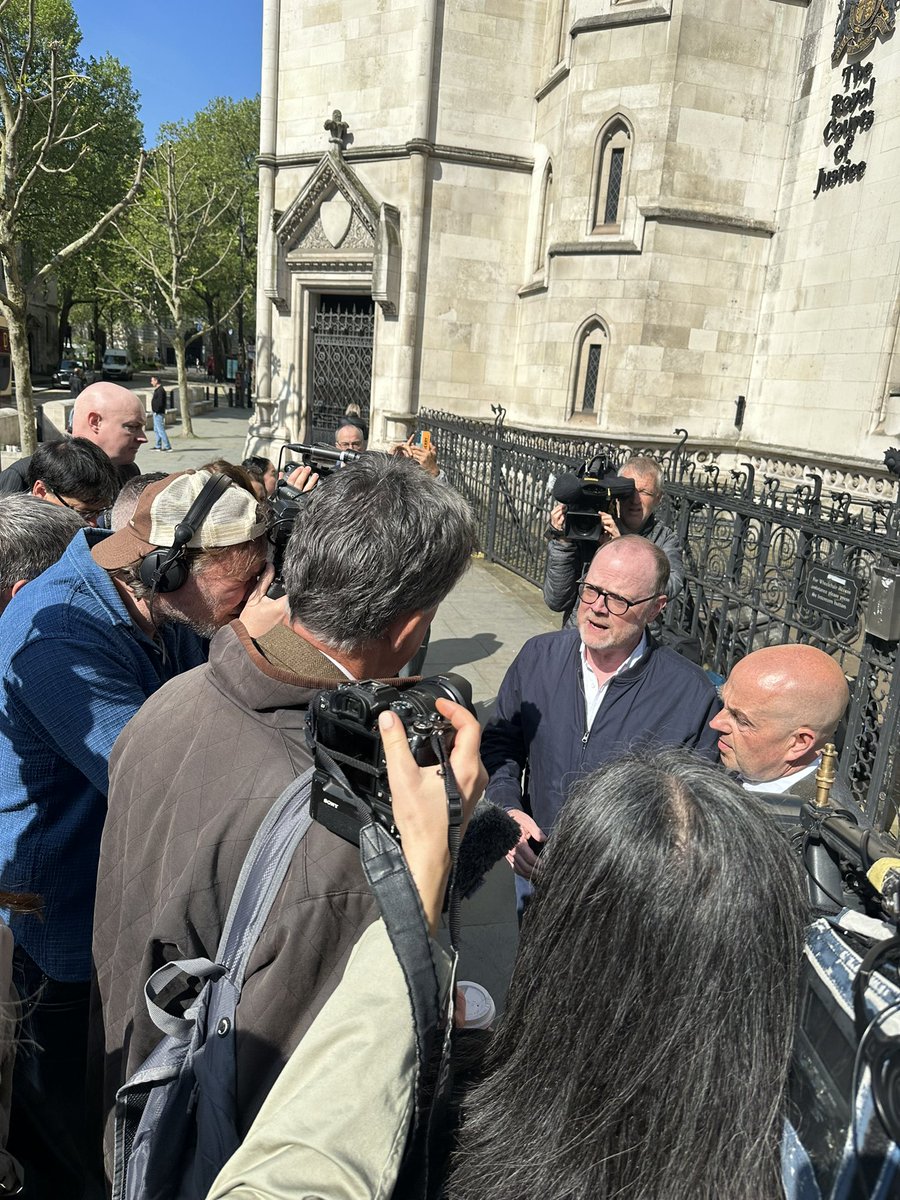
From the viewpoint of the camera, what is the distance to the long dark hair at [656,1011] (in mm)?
A: 982

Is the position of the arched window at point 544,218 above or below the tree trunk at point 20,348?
above

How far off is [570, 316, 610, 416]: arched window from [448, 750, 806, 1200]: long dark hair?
45.3ft

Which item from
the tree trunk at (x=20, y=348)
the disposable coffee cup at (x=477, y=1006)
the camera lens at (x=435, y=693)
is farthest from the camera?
the tree trunk at (x=20, y=348)

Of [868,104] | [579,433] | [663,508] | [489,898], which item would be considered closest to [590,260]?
[579,433]

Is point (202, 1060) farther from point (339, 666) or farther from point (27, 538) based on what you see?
A: point (27, 538)

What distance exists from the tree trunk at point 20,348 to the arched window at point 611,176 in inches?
358

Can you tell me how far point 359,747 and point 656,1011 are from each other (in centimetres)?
50

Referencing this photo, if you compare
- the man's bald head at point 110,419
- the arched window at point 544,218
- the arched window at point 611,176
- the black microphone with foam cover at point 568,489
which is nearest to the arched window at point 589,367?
the arched window at point 611,176

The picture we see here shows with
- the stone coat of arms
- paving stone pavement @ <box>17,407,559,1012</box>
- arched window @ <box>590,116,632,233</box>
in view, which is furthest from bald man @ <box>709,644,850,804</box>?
the stone coat of arms

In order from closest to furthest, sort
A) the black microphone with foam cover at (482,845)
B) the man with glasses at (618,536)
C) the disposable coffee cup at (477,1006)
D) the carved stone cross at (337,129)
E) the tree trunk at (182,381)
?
the black microphone with foam cover at (482,845)
the disposable coffee cup at (477,1006)
the man with glasses at (618,536)
the carved stone cross at (337,129)
the tree trunk at (182,381)

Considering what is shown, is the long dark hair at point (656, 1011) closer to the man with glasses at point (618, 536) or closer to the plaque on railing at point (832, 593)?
the man with glasses at point (618, 536)

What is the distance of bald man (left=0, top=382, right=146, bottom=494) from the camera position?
4.27 meters

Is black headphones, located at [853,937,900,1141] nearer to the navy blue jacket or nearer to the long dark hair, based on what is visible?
the long dark hair

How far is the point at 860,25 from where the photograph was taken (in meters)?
11.8
